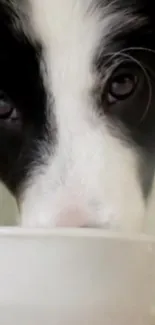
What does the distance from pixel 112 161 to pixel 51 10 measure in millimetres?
181

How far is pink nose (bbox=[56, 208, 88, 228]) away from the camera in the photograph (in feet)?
1.97

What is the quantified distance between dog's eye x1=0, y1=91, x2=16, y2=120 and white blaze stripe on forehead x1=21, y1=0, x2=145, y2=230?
55 mm

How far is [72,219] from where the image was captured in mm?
603

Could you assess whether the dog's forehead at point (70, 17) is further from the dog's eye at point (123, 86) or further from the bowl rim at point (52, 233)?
the bowl rim at point (52, 233)

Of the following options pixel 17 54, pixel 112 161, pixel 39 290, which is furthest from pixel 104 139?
pixel 39 290

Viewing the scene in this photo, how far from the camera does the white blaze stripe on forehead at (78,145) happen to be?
25.1 inches

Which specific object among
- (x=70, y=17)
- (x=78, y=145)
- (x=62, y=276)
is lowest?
(x=62, y=276)

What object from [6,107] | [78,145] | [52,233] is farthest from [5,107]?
[52,233]

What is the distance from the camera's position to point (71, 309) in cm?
42

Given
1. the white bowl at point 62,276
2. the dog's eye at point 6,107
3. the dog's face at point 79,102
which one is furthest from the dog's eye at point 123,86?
the white bowl at point 62,276

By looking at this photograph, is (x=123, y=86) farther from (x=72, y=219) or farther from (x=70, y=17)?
(x=72, y=219)

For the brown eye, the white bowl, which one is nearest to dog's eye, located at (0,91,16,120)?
the brown eye

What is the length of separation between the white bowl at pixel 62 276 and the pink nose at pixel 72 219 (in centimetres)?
17

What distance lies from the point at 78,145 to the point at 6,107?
11 cm
